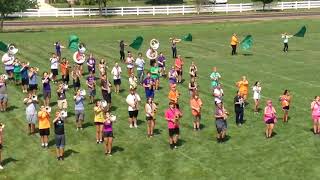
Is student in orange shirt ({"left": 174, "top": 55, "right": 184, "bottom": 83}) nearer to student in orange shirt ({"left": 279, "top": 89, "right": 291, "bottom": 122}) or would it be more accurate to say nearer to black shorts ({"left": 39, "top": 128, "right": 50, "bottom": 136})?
student in orange shirt ({"left": 279, "top": 89, "right": 291, "bottom": 122})

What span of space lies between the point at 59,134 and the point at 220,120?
254 inches

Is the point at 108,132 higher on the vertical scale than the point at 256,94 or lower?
lower

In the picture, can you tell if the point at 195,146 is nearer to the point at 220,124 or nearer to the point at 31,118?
the point at 220,124

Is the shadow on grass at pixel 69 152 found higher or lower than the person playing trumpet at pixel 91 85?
lower

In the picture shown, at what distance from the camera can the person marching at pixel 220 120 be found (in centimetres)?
2280

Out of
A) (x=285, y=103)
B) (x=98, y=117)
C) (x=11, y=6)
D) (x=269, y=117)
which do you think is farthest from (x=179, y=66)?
(x=11, y=6)

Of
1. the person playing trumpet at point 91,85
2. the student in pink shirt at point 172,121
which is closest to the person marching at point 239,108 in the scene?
the student in pink shirt at point 172,121

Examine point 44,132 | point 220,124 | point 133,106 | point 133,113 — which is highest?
point 133,106

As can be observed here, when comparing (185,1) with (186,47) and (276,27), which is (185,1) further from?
(186,47)

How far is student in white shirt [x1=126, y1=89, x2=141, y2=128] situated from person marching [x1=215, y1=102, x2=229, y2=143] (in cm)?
362

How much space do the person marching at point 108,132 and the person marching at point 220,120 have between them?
434 centimetres

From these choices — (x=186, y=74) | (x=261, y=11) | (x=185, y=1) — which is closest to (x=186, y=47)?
(x=186, y=74)

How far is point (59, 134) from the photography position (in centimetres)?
2098

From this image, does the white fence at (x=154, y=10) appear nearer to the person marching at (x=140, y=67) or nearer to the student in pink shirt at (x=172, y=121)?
the person marching at (x=140, y=67)
